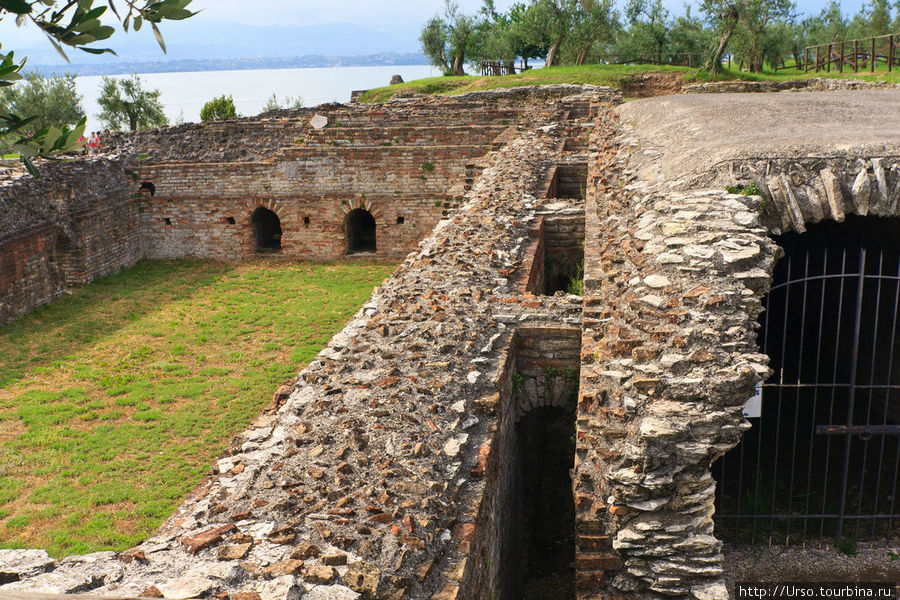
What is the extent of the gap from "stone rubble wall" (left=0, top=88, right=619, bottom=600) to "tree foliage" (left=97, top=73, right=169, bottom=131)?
34.8m

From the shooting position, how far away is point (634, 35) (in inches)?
1625

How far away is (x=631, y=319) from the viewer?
203 inches

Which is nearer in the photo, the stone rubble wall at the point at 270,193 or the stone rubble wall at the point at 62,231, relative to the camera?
the stone rubble wall at the point at 62,231

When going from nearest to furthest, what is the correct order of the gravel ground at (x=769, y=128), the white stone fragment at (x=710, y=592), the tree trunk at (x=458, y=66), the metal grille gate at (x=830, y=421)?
the white stone fragment at (x=710, y=592), the metal grille gate at (x=830, y=421), the gravel ground at (x=769, y=128), the tree trunk at (x=458, y=66)

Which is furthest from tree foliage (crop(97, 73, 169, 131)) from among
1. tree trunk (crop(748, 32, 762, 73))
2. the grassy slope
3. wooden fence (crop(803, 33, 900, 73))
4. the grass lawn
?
wooden fence (crop(803, 33, 900, 73))

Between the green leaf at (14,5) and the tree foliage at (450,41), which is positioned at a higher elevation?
the tree foliage at (450,41)

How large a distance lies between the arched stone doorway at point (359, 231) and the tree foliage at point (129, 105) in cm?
2202

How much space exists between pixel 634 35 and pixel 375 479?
41.7m

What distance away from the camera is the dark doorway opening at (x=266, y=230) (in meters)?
18.1

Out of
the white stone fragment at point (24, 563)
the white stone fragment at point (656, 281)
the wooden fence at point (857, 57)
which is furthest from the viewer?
the wooden fence at point (857, 57)

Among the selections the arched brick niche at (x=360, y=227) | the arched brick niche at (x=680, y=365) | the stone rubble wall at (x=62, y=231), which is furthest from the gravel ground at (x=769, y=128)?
the stone rubble wall at (x=62, y=231)

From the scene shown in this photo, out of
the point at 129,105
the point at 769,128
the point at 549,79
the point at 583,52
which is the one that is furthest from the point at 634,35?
the point at 769,128

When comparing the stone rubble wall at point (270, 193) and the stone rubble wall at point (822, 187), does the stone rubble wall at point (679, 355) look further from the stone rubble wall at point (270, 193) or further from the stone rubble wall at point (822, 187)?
the stone rubble wall at point (270, 193)

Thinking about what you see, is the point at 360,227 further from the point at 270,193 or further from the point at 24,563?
the point at 24,563
